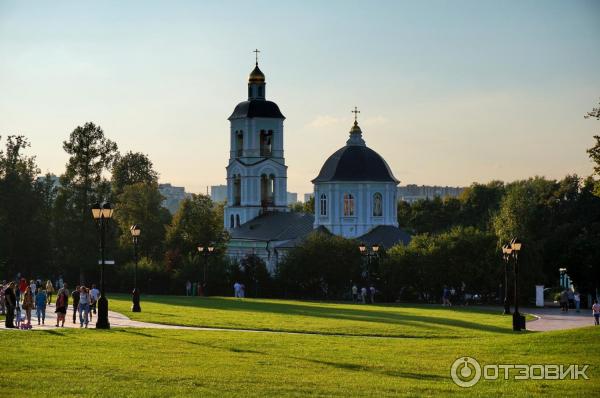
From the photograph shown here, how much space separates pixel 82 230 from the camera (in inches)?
3585

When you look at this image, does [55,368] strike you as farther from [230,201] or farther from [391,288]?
[230,201]

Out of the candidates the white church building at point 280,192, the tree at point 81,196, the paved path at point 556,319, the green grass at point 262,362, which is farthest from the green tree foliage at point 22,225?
the green grass at point 262,362

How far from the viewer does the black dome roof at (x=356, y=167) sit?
301ft

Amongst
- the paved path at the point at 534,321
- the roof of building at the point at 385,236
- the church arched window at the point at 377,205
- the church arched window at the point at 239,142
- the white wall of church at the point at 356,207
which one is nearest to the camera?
the paved path at the point at 534,321

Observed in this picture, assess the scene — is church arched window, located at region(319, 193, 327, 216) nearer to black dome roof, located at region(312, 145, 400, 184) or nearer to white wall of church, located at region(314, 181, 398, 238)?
white wall of church, located at region(314, 181, 398, 238)

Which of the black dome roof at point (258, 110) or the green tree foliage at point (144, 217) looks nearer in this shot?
the green tree foliage at point (144, 217)

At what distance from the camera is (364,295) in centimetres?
6706

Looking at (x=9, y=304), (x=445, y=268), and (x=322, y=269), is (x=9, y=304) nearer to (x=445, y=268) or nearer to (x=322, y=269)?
(x=445, y=268)

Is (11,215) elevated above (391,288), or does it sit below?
above

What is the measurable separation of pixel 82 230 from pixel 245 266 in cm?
1834

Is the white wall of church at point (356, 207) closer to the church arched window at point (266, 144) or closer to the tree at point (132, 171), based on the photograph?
A: the church arched window at point (266, 144)

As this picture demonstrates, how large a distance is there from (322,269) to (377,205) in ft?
62.2

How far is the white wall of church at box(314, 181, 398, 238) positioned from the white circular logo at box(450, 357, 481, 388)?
64.4 metres

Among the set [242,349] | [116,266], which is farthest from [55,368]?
[116,266]
